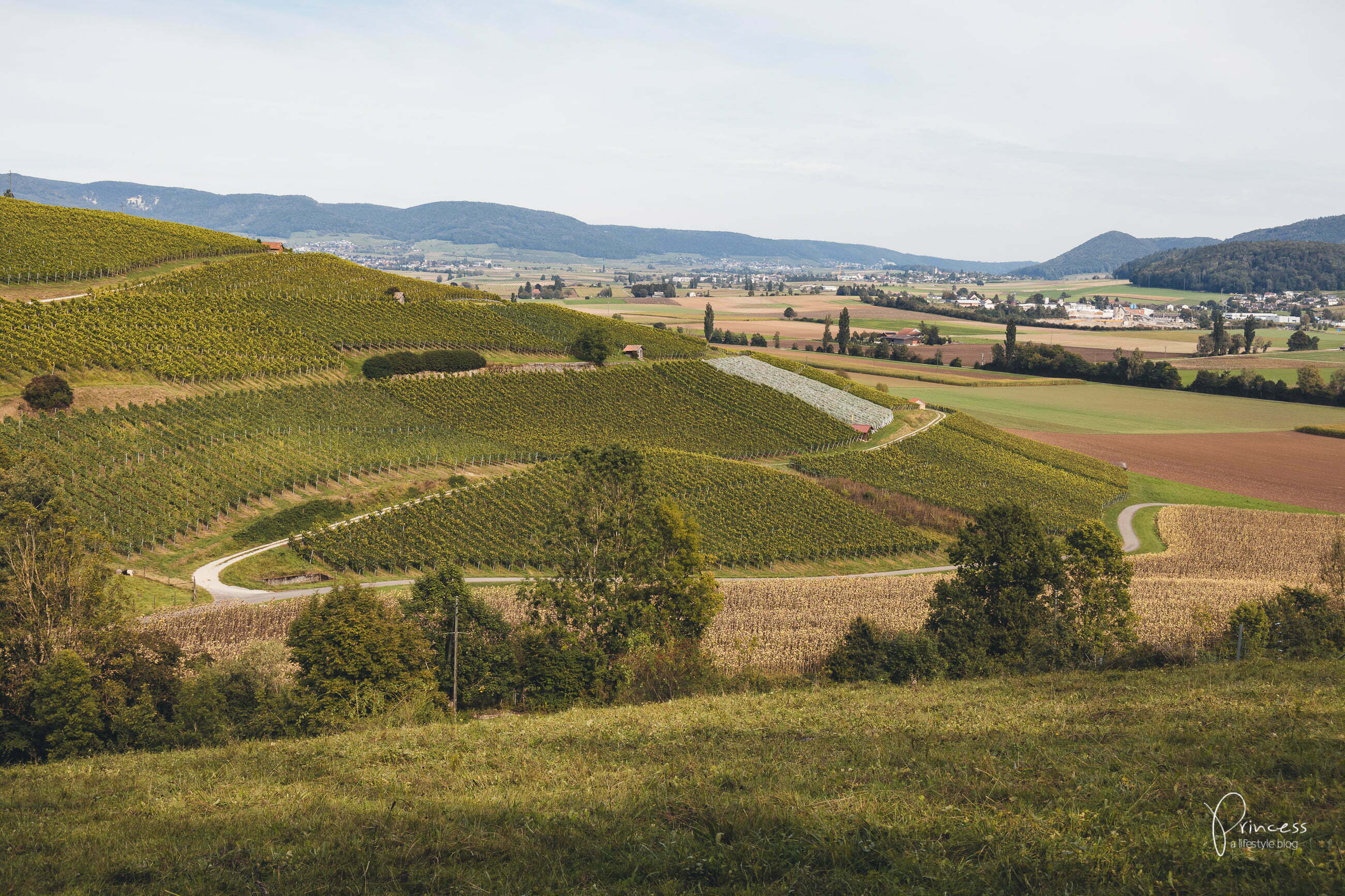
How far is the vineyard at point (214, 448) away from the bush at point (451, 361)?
8754 millimetres

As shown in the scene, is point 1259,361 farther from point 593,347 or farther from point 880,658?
point 880,658

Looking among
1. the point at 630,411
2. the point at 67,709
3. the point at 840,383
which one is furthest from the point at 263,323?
the point at 67,709

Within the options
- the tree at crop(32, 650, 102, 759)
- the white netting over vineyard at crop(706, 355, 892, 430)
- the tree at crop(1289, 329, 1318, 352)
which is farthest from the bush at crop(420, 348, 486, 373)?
the tree at crop(1289, 329, 1318, 352)

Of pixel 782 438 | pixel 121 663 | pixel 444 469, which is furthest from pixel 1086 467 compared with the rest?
pixel 121 663

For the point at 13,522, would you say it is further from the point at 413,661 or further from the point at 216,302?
the point at 216,302

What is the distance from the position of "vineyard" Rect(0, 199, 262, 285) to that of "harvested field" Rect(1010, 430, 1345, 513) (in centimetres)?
10596

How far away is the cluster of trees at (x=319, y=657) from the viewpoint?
24688 millimetres

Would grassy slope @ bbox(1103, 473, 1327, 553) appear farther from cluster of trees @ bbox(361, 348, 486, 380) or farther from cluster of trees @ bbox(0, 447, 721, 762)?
cluster of trees @ bbox(361, 348, 486, 380)

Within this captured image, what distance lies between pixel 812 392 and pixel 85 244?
3438 inches

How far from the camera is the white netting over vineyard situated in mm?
92875

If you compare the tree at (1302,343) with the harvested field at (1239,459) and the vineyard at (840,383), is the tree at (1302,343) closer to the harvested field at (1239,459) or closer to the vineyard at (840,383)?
the harvested field at (1239,459)

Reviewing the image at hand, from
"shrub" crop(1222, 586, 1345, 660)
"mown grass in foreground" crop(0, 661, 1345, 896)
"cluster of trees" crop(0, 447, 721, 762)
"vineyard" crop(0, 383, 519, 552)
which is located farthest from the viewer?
"vineyard" crop(0, 383, 519, 552)

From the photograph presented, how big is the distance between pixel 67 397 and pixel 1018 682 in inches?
2422

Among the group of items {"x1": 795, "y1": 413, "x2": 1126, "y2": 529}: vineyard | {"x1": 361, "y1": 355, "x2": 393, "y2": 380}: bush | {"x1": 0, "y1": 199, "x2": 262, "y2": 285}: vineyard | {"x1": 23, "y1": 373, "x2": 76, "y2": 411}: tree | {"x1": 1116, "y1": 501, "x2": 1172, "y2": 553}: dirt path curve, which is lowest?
{"x1": 1116, "y1": 501, "x2": 1172, "y2": 553}: dirt path curve
